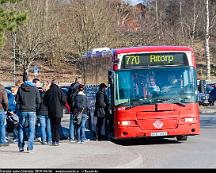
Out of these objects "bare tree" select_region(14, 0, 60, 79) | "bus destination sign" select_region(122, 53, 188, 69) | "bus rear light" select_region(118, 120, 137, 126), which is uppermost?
"bare tree" select_region(14, 0, 60, 79)

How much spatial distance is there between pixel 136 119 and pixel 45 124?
9.16 ft

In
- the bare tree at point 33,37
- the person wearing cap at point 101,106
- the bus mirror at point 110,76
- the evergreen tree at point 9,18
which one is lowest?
the person wearing cap at point 101,106

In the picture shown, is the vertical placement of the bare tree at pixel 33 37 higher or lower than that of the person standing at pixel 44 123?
higher

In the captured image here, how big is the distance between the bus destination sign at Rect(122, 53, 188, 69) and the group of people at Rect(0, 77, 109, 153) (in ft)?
4.85

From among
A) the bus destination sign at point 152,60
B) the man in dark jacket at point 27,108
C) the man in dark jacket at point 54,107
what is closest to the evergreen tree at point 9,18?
the man in dark jacket at point 27,108

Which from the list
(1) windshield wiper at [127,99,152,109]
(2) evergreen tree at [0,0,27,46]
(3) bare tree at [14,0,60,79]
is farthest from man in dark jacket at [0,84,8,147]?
(3) bare tree at [14,0,60,79]

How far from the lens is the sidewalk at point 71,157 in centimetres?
1364

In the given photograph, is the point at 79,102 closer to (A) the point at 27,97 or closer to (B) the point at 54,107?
(B) the point at 54,107

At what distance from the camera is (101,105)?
19953mm

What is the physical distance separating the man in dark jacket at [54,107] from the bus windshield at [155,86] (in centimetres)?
168

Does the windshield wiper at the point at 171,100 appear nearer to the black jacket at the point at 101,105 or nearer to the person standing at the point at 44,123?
the black jacket at the point at 101,105

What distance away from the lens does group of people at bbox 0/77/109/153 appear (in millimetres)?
16281

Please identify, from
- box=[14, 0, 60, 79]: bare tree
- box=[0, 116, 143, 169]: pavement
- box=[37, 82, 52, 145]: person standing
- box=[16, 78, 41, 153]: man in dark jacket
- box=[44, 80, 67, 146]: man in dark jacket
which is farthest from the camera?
box=[14, 0, 60, 79]: bare tree

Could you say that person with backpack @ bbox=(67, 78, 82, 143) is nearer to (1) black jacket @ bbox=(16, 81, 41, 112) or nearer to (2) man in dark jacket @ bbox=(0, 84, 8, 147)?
(2) man in dark jacket @ bbox=(0, 84, 8, 147)
